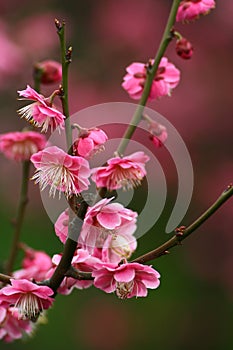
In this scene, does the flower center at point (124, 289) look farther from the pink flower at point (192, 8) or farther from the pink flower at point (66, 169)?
the pink flower at point (192, 8)

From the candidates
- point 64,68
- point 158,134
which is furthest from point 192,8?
point 64,68

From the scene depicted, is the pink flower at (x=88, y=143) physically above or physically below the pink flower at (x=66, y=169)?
above

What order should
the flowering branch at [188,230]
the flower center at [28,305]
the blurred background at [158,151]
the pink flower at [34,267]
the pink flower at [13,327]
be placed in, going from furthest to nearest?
the blurred background at [158,151], the pink flower at [34,267], the pink flower at [13,327], the flower center at [28,305], the flowering branch at [188,230]

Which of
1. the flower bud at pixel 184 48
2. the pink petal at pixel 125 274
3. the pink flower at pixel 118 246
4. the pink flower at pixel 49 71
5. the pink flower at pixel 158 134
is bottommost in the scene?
the pink petal at pixel 125 274

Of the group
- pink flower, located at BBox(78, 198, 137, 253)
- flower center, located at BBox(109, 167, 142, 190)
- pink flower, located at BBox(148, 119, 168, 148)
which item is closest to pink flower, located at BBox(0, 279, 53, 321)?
pink flower, located at BBox(78, 198, 137, 253)

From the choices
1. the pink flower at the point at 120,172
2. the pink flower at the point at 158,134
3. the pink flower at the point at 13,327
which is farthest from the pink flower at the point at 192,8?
the pink flower at the point at 13,327

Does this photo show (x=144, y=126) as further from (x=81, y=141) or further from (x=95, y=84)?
(x=95, y=84)
